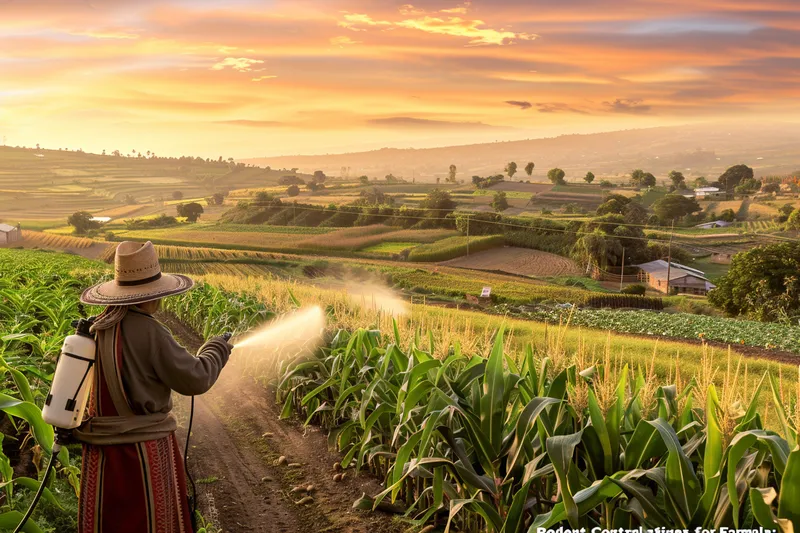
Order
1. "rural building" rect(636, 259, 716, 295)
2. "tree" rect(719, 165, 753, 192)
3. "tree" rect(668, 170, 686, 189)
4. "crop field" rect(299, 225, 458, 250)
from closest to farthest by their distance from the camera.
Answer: "rural building" rect(636, 259, 716, 295)
"crop field" rect(299, 225, 458, 250)
"tree" rect(668, 170, 686, 189)
"tree" rect(719, 165, 753, 192)

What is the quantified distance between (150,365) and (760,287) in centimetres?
4942

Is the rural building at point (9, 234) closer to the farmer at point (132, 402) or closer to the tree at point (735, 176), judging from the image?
the farmer at point (132, 402)

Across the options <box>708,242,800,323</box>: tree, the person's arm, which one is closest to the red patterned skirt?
the person's arm

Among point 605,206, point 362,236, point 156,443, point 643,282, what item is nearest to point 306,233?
point 362,236

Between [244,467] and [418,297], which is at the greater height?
[244,467]

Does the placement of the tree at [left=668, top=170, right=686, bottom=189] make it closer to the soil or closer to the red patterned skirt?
the soil

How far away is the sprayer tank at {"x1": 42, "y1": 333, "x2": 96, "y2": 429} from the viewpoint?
3.62 meters

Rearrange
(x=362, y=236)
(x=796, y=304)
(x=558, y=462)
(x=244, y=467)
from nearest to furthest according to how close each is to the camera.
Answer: (x=558, y=462), (x=244, y=467), (x=796, y=304), (x=362, y=236)

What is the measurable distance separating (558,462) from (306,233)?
79378mm

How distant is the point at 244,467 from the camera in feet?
24.1

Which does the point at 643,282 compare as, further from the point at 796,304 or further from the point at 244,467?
the point at 244,467

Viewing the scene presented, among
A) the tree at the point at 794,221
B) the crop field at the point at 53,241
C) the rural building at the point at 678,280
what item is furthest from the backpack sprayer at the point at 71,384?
the tree at the point at 794,221

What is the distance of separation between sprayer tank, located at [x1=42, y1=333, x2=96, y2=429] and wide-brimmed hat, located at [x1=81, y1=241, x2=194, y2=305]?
0.26m

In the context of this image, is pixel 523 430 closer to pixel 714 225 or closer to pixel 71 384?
pixel 71 384
